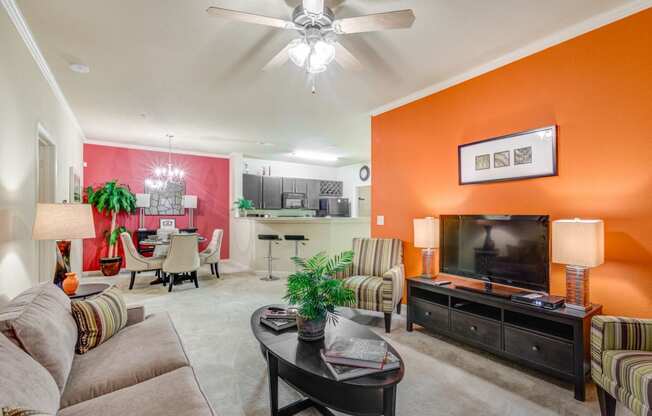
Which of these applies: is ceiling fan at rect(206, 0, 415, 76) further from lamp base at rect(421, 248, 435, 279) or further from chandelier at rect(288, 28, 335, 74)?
lamp base at rect(421, 248, 435, 279)

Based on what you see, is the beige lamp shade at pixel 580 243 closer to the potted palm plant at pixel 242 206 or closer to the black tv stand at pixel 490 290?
the black tv stand at pixel 490 290

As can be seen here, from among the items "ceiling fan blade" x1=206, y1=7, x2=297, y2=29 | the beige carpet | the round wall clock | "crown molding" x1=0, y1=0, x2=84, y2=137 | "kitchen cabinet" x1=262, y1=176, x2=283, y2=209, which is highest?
"crown molding" x1=0, y1=0, x2=84, y2=137

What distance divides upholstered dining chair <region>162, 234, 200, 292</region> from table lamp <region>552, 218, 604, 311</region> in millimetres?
4557

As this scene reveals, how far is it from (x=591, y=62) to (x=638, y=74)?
31 cm

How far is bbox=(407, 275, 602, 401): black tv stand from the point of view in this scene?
209 cm

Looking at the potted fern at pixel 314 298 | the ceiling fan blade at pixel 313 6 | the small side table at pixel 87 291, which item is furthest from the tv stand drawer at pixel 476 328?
the small side table at pixel 87 291

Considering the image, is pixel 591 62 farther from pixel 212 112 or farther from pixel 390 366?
pixel 212 112

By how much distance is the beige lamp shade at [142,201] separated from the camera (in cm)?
619

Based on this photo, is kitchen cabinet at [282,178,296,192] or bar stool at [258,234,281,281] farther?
kitchen cabinet at [282,178,296,192]

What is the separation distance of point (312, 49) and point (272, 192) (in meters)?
6.11

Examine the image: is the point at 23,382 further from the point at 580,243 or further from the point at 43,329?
the point at 580,243

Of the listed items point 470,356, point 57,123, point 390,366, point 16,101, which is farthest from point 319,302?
point 57,123

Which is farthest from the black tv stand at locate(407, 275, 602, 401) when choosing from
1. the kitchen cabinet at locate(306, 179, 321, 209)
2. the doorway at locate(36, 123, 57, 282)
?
the kitchen cabinet at locate(306, 179, 321, 209)

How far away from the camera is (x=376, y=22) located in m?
1.86
